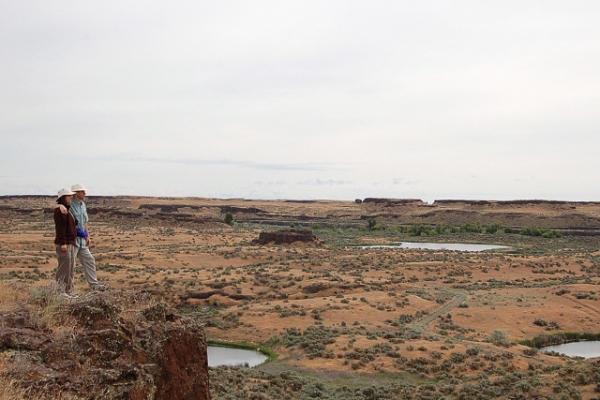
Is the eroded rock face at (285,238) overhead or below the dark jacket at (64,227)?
below

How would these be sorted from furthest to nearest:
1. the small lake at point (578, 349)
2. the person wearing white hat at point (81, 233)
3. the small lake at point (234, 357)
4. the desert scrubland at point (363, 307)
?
the small lake at point (578, 349) → the small lake at point (234, 357) → the desert scrubland at point (363, 307) → the person wearing white hat at point (81, 233)

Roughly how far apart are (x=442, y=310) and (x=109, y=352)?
21.4 meters

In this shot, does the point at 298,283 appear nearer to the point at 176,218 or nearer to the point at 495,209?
the point at 176,218

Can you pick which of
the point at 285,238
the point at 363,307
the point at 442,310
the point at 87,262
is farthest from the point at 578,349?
the point at 285,238

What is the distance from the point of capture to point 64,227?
30.8 feet

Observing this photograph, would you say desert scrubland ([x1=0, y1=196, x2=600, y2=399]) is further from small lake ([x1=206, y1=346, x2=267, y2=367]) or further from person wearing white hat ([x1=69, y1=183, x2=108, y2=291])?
person wearing white hat ([x1=69, y1=183, x2=108, y2=291])

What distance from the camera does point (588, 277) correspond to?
3534 centimetres

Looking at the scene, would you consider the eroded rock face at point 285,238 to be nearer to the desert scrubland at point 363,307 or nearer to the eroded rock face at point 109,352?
the desert scrubland at point 363,307

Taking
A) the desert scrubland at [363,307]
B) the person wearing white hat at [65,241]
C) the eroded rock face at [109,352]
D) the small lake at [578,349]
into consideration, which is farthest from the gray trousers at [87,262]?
the small lake at [578,349]

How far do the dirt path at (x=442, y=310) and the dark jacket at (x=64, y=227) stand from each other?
649 inches

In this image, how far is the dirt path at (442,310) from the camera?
913 inches

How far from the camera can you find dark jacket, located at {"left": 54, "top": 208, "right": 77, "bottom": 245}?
30.7 ft

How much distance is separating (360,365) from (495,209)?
95562 millimetres

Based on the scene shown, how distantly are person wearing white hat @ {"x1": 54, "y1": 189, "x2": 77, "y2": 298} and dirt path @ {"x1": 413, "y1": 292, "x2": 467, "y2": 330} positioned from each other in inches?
642
